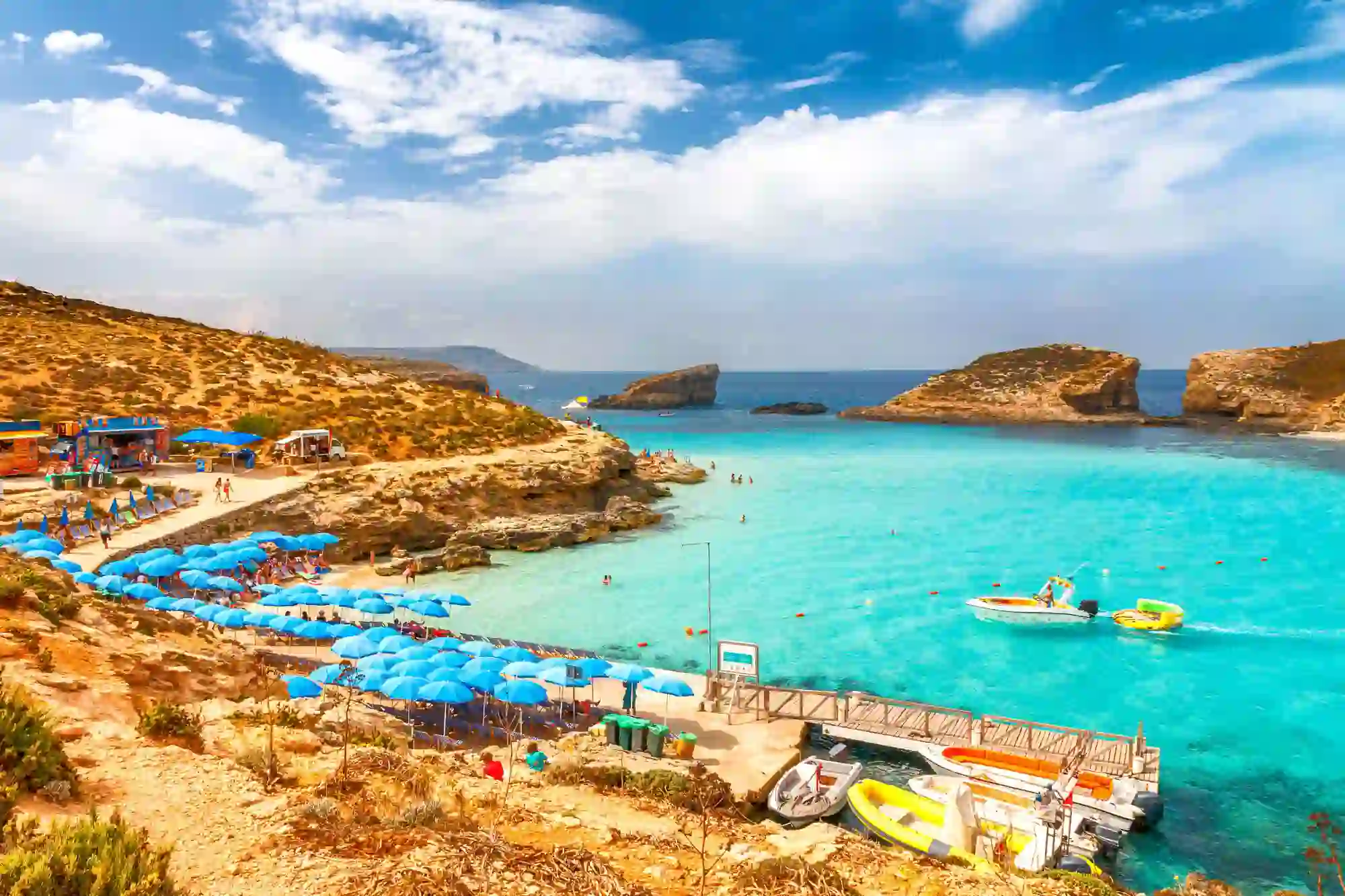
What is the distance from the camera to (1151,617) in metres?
28.5

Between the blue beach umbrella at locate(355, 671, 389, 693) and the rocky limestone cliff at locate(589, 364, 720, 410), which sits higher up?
the rocky limestone cliff at locate(589, 364, 720, 410)

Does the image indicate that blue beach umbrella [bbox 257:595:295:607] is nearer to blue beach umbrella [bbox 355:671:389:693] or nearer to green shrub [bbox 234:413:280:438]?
blue beach umbrella [bbox 355:671:389:693]

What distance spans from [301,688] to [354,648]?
328 cm

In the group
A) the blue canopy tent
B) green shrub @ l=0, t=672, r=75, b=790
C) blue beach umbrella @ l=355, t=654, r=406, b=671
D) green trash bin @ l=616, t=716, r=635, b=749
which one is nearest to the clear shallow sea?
green trash bin @ l=616, t=716, r=635, b=749

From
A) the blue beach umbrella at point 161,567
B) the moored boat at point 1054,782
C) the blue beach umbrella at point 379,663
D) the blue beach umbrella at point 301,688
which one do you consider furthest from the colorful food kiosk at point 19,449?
the moored boat at point 1054,782

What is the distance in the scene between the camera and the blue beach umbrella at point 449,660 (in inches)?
688

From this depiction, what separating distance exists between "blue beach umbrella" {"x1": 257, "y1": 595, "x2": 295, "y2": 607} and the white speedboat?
23.9 meters

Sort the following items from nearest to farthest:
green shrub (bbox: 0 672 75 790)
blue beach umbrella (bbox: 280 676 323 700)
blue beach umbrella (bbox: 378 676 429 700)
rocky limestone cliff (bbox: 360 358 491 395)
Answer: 1. green shrub (bbox: 0 672 75 790)
2. blue beach umbrella (bbox: 280 676 323 700)
3. blue beach umbrella (bbox: 378 676 429 700)
4. rocky limestone cliff (bbox: 360 358 491 395)

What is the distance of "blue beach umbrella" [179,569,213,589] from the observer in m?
23.2

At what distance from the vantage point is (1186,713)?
21.7m

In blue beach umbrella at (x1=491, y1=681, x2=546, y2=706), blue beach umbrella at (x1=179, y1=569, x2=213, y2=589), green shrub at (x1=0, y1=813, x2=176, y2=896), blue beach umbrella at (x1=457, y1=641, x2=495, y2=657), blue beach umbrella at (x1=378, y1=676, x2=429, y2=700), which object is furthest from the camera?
blue beach umbrella at (x1=179, y1=569, x2=213, y2=589)

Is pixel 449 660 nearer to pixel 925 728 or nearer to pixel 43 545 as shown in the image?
pixel 925 728

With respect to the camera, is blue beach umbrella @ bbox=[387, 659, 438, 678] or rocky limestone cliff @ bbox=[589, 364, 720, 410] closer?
blue beach umbrella @ bbox=[387, 659, 438, 678]

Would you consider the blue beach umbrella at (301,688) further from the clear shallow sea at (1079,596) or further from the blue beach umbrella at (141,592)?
the clear shallow sea at (1079,596)
